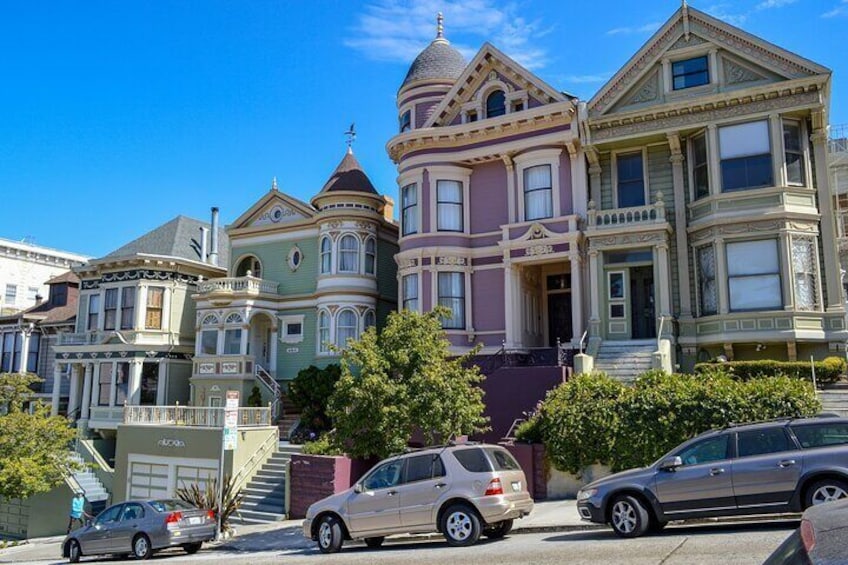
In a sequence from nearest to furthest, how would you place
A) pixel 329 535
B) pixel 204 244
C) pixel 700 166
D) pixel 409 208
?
pixel 329 535, pixel 700 166, pixel 409 208, pixel 204 244

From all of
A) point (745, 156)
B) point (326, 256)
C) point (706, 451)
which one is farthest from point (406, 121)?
point (706, 451)

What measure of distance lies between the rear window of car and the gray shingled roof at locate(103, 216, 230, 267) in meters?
29.5

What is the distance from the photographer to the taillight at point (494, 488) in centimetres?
1231

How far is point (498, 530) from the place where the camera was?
13.1 m

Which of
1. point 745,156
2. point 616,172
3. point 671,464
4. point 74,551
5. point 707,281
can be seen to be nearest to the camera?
point 671,464

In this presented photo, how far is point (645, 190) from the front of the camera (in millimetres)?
25656

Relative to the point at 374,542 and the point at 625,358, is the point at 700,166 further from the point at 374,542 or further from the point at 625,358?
the point at 374,542

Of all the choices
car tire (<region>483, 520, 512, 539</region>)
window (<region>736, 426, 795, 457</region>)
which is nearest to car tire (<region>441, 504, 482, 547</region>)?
car tire (<region>483, 520, 512, 539</region>)

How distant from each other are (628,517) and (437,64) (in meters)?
24.0

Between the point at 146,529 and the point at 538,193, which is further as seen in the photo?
the point at 538,193

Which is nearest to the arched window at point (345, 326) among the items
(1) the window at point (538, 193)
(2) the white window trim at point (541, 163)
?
(2) the white window trim at point (541, 163)

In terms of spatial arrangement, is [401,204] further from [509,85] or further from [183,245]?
[183,245]

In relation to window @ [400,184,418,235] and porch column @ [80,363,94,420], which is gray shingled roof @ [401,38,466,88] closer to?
window @ [400,184,418,235]

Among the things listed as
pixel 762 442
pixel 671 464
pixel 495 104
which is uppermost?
pixel 495 104
